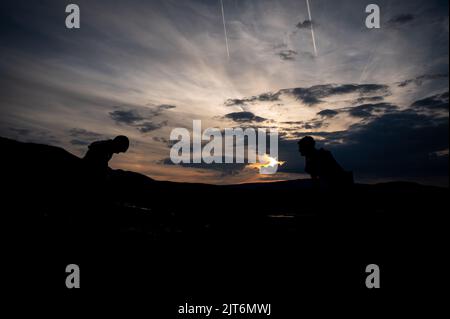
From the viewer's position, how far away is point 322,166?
19.4ft

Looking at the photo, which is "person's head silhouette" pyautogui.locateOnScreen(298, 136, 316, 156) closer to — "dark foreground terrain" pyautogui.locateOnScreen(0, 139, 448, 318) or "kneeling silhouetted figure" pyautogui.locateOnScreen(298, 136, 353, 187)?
"kneeling silhouetted figure" pyautogui.locateOnScreen(298, 136, 353, 187)

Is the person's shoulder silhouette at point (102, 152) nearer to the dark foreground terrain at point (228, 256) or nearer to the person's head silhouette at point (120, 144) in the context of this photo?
the person's head silhouette at point (120, 144)

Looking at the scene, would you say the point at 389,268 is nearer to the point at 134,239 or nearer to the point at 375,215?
the point at 375,215

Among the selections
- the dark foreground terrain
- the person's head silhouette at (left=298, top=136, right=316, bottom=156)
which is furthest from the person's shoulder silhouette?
the person's head silhouette at (left=298, top=136, right=316, bottom=156)

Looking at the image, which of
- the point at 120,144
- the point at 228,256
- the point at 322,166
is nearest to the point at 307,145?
the point at 322,166

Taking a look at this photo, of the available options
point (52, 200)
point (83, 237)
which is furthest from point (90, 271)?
point (52, 200)

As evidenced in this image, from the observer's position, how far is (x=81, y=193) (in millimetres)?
5836

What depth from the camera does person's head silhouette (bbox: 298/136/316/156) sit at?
20.2ft

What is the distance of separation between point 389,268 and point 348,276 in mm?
631

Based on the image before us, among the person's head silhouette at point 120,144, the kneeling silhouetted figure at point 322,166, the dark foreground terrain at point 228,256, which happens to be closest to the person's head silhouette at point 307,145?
the kneeling silhouetted figure at point 322,166

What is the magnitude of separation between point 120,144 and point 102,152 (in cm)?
48

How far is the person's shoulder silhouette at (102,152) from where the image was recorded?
594 cm

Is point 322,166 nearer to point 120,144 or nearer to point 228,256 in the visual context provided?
point 228,256

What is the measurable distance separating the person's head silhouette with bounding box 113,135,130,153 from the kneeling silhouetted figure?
15.4 ft
